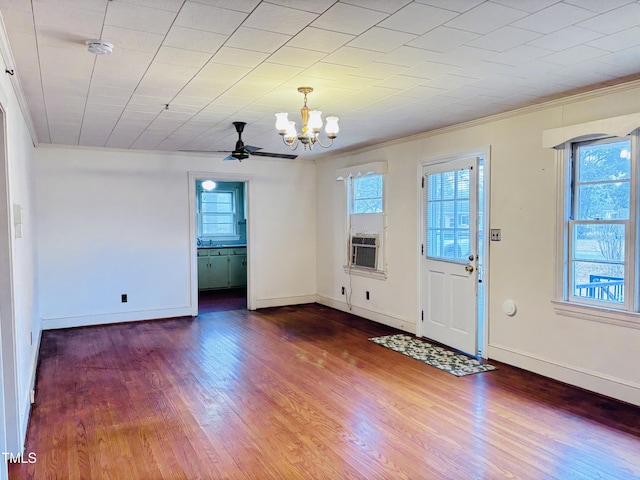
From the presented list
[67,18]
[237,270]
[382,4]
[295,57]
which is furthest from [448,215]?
[237,270]

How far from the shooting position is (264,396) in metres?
3.48

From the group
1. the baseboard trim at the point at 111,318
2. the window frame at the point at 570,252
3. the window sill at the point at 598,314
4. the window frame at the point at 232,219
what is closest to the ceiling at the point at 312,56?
the window frame at the point at 570,252

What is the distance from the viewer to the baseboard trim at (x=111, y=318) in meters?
5.66

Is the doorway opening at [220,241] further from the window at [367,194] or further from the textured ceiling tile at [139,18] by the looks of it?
the textured ceiling tile at [139,18]

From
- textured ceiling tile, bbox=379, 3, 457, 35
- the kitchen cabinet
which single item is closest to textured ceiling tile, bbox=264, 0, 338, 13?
textured ceiling tile, bbox=379, 3, 457, 35

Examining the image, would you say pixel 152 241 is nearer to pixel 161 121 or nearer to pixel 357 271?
pixel 161 121

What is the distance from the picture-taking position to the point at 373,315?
6004 millimetres

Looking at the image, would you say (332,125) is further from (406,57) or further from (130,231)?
(130,231)

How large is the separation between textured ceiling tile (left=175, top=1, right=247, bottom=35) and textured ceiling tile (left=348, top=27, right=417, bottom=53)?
63 cm

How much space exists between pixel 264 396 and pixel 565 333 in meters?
2.45

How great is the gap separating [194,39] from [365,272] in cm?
424

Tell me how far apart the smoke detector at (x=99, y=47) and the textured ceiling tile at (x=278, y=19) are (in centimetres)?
78

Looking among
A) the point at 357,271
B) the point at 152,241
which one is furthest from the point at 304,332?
the point at 152,241

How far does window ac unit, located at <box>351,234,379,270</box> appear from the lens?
5895 millimetres
